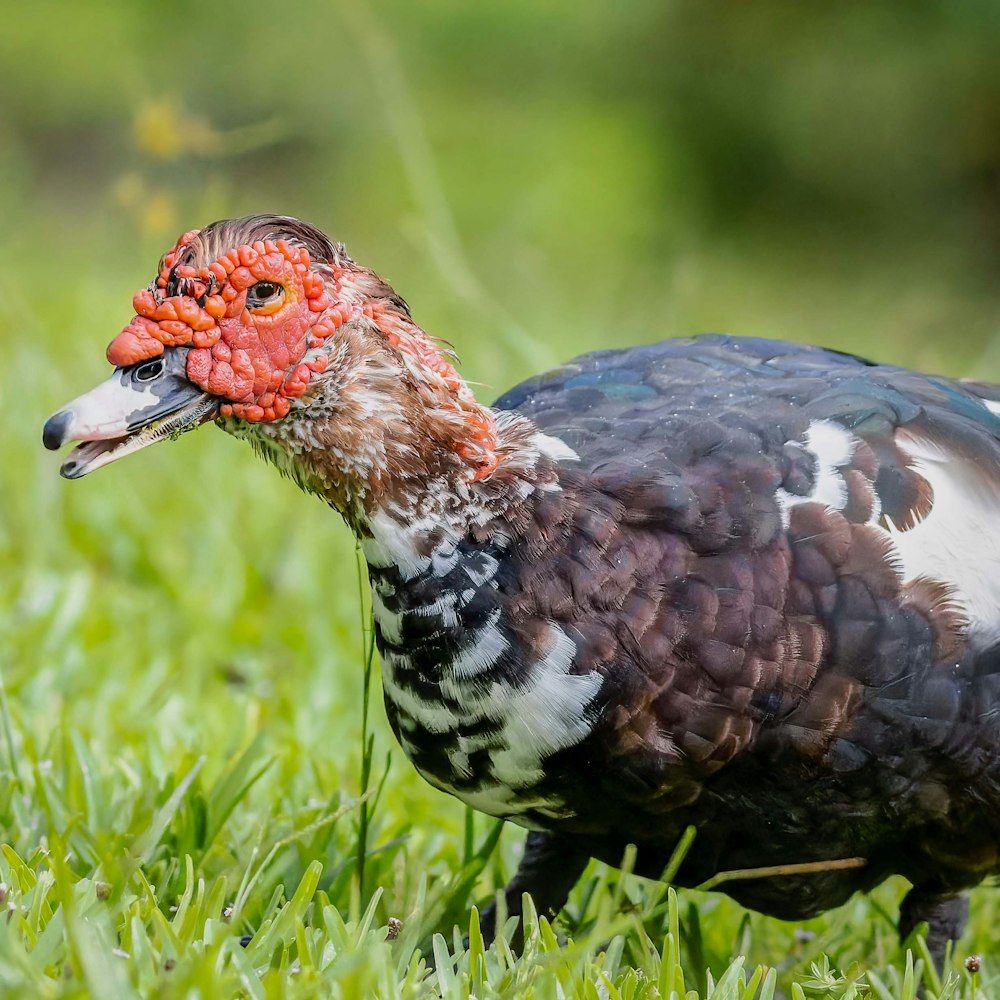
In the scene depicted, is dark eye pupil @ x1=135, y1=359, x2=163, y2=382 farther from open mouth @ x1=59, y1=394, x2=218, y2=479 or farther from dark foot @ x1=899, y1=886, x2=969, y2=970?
dark foot @ x1=899, y1=886, x2=969, y2=970

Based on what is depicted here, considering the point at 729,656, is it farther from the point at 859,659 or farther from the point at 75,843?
the point at 75,843

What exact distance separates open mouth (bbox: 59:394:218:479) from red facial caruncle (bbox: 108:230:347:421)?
0.09ft

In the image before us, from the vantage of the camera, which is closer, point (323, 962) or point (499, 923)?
point (323, 962)

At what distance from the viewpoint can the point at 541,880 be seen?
2477 mm

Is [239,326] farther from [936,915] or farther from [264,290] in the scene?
[936,915]

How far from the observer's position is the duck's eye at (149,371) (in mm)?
1951

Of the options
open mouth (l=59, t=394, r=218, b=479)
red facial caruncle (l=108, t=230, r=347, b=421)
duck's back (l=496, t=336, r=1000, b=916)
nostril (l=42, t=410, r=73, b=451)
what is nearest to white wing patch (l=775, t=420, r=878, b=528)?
duck's back (l=496, t=336, r=1000, b=916)

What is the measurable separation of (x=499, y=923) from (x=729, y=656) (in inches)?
21.6

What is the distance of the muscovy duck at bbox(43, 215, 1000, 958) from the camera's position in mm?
1983

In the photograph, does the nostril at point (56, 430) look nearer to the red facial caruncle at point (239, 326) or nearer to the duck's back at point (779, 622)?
the red facial caruncle at point (239, 326)

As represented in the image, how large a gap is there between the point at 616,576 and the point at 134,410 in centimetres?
70

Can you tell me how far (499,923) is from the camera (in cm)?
221

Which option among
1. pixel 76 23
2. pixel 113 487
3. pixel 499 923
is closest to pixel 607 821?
pixel 499 923

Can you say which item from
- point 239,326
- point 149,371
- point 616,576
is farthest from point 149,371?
point 616,576
